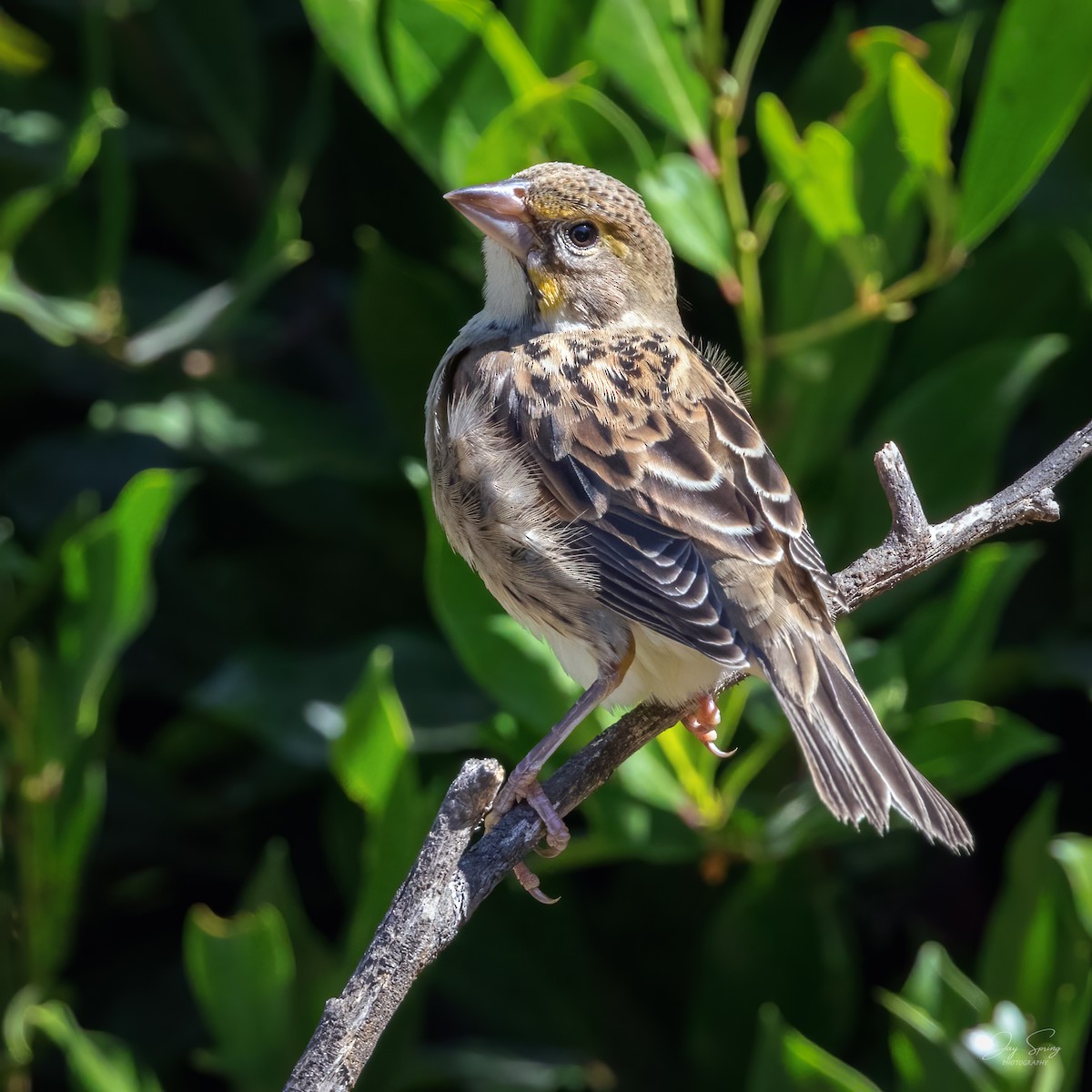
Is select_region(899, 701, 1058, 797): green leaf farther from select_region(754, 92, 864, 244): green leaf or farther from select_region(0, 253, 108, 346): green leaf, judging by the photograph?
select_region(0, 253, 108, 346): green leaf

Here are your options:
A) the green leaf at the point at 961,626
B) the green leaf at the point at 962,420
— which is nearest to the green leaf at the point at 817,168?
the green leaf at the point at 962,420

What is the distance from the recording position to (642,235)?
12.6 ft

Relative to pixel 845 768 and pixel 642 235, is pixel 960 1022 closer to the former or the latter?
pixel 845 768

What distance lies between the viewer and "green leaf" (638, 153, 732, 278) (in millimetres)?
3256

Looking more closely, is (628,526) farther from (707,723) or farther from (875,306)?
(875,306)

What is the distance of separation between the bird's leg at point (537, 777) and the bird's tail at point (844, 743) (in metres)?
0.30

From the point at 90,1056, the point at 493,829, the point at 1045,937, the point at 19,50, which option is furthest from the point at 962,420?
the point at 19,50

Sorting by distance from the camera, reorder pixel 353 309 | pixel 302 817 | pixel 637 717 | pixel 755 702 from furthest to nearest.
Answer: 1. pixel 302 817
2. pixel 353 309
3. pixel 755 702
4. pixel 637 717

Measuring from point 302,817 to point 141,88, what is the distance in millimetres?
1857

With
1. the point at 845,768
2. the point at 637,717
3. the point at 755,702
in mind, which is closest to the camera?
the point at 845,768

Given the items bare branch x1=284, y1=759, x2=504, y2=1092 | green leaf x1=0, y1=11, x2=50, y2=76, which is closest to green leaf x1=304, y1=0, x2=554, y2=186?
green leaf x1=0, y1=11, x2=50, y2=76

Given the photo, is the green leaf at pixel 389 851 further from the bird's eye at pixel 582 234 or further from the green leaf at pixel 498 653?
the bird's eye at pixel 582 234

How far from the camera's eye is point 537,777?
300 centimetres

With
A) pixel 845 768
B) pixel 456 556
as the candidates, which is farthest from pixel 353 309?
pixel 845 768
